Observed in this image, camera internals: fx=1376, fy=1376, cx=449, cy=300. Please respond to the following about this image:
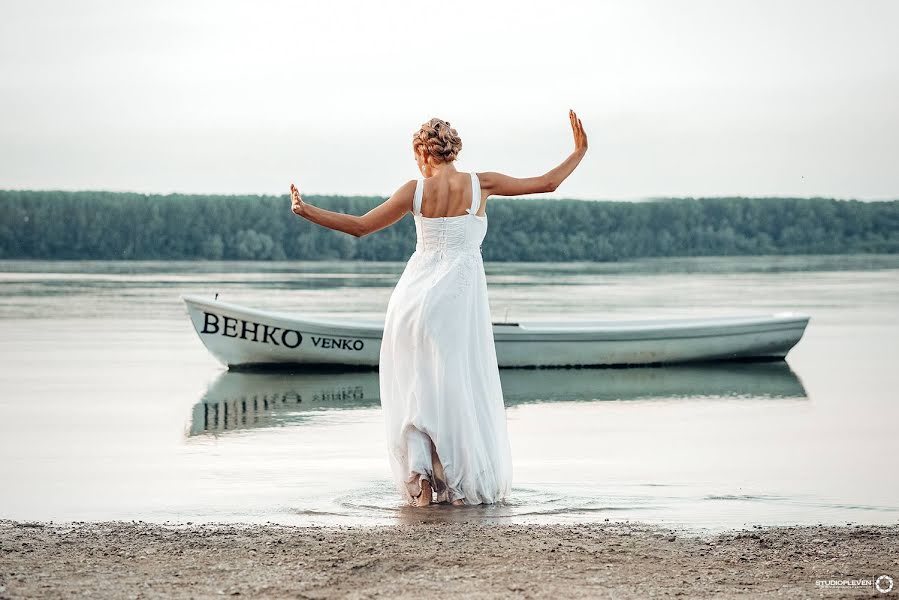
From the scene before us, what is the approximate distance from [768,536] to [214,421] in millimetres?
6885

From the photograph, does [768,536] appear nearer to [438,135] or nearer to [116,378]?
[438,135]

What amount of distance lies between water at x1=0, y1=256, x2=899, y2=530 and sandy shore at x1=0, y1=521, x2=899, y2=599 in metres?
0.58

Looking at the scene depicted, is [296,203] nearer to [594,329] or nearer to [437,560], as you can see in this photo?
[437,560]

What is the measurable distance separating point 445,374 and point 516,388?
797cm

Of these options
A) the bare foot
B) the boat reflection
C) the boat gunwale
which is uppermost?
the boat gunwale

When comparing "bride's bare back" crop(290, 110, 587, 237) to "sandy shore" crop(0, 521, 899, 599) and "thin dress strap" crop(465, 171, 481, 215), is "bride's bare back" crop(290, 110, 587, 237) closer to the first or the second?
"thin dress strap" crop(465, 171, 481, 215)

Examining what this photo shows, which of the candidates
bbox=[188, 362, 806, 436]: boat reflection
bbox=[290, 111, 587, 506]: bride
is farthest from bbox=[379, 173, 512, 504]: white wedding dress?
bbox=[188, 362, 806, 436]: boat reflection

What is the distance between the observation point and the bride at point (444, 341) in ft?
24.2

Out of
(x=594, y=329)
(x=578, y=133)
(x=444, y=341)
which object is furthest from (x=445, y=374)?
(x=594, y=329)

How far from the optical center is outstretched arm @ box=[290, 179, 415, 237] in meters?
7.03

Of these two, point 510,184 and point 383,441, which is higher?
point 510,184

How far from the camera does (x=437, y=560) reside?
18.9 ft

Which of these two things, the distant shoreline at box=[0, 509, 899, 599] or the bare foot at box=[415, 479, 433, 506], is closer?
the distant shoreline at box=[0, 509, 899, 599]

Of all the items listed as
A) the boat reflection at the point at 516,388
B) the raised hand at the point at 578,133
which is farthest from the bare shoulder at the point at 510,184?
the boat reflection at the point at 516,388
